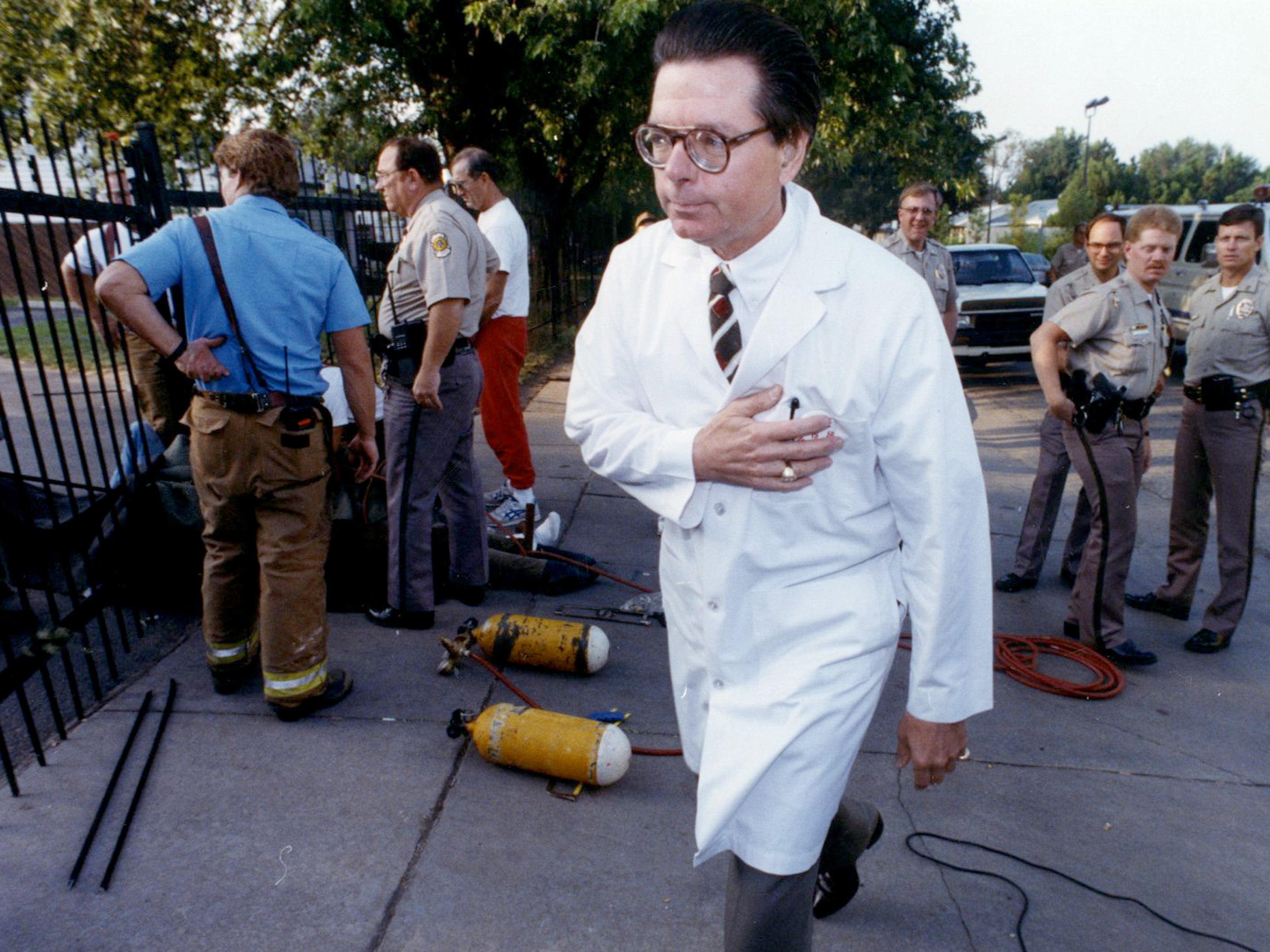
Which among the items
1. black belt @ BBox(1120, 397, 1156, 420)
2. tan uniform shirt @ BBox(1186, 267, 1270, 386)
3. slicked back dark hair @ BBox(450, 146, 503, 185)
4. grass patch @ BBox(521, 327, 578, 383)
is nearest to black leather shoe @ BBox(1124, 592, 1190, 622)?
black belt @ BBox(1120, 397, 1156, 420)

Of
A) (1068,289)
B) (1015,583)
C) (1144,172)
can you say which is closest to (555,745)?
(1015,583)

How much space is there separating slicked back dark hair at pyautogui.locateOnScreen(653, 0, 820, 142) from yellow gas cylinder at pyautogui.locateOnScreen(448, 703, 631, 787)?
6.78ft

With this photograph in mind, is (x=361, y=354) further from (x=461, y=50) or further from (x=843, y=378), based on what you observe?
(x=461, y=50)

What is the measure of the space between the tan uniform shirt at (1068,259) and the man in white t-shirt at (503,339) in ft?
23.2

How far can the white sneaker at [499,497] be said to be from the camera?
5945 millimetres

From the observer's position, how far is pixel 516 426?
567cm

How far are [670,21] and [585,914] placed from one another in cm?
226

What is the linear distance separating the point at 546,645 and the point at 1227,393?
135 inches

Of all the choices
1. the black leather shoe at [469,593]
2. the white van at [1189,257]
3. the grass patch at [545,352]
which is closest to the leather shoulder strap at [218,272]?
the black leather shoe at [469,593]

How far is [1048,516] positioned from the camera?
5270mm

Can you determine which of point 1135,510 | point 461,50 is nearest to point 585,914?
point 1135,510

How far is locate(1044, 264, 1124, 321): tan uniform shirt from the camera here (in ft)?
17.8

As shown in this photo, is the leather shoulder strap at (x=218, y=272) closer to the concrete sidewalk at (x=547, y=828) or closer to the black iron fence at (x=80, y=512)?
the black iron fence at (x=80, y=512)

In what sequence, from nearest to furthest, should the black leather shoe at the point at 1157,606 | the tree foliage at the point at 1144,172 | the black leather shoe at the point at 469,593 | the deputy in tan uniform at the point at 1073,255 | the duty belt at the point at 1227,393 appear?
the duty belt at the point at 1227,393 < the black leather shoe at the point at 469,593 < the black leather shoe at the point at 1157,606 < the deputy in tan uniform at the point at 1073,255 < the tree foliage at the point at 1144,172
